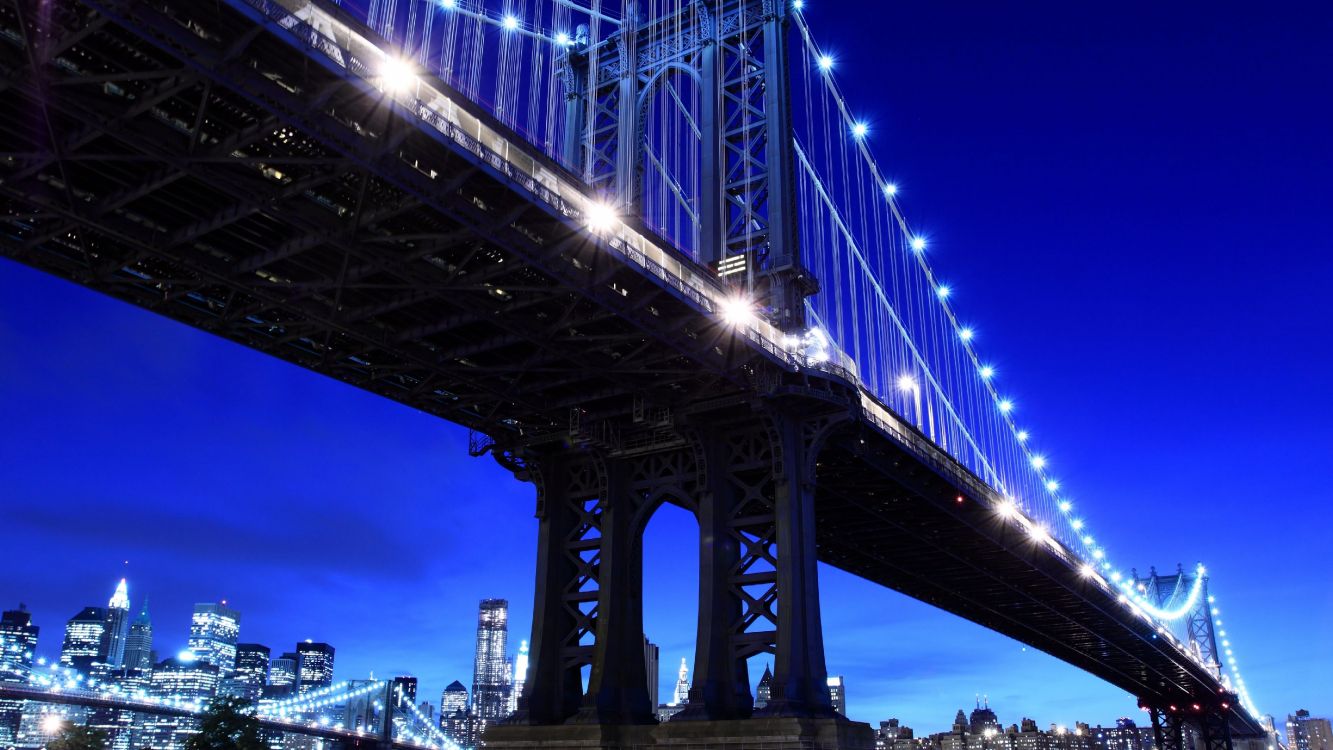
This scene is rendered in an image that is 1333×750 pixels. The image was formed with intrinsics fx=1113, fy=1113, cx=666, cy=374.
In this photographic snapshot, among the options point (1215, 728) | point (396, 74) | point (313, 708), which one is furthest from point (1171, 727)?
point (396, 74)

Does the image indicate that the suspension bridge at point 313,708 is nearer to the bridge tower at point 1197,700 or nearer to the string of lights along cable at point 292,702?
the string of lights along cable at point 292,702

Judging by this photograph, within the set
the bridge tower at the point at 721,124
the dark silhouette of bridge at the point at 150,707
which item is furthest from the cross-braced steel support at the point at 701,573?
the dark silhouette of bridge at the point at 150,707

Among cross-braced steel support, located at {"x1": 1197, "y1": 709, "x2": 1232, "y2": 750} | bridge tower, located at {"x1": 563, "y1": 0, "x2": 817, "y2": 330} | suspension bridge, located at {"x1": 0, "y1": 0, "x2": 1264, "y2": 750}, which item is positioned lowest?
cross-braced steel support, located at {"x1": 1197, "y1": 709, "x2": 1232, "y2": 750}

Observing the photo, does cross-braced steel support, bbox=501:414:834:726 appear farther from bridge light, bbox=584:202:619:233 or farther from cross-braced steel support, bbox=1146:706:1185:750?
cross-braced steel support, bbox=1146:706:1185:750

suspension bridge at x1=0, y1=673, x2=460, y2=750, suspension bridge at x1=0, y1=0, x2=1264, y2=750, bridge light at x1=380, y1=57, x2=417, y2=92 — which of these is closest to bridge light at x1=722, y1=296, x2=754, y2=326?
suspension bridge at x1=0, y1=0, x2=1264, y2=750

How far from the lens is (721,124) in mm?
45375

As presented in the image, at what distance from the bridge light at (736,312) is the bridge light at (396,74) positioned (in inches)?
559

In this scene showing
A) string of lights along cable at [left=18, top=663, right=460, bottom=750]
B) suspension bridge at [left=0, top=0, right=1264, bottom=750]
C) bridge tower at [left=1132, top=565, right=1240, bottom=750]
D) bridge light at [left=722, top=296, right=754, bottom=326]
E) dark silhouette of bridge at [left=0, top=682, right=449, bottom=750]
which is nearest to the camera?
suspension bridge at [left=0, top=0, right=1264, bottom=750]

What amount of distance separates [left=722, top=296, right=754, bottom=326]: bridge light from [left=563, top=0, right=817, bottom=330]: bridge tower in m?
3.56

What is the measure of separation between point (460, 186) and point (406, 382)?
52.0 feet

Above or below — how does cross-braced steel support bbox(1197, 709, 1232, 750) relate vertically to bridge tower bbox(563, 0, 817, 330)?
below

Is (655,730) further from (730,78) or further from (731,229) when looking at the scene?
(730,78)

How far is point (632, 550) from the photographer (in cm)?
4303

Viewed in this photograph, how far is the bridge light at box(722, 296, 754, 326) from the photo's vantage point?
3591cm
